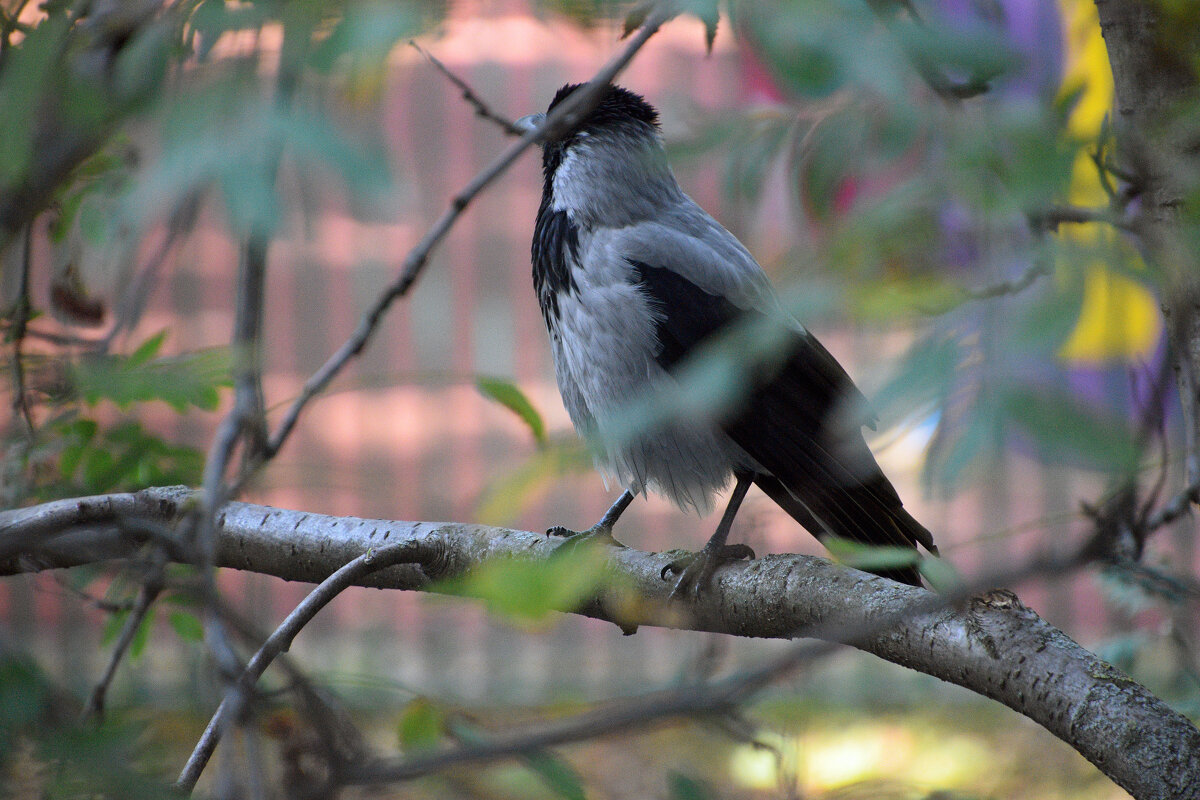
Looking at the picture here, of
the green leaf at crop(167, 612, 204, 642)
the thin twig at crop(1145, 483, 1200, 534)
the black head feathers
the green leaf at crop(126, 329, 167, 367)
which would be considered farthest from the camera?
the black head feathers

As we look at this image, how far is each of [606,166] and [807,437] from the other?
0.78 meters

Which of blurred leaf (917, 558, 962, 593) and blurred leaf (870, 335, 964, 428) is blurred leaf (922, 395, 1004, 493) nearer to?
blurred leaf (870, 335, 964, 428)

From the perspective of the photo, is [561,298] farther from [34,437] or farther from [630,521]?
[630,521]

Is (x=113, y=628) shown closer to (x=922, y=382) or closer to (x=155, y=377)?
(x=155, y=377)

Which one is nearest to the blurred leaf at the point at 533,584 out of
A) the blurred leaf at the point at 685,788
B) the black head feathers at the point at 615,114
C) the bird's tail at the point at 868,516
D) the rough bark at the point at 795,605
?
the rough bark at the point at 795,605

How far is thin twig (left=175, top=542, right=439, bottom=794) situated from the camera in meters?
0.68

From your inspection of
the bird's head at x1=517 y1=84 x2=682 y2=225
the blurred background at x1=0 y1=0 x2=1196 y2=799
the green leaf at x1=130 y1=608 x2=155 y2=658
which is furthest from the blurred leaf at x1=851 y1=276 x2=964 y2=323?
the green leaf at x1=130 y1=608 x2=155 y2=658

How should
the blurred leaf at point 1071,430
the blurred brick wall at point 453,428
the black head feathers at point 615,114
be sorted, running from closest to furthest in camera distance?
the blurred leaf at point 1071,430 < the black head feathers at point 615,114 < the blurred brick wall at point 453,428

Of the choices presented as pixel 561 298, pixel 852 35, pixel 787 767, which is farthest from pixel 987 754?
pixel 852 35

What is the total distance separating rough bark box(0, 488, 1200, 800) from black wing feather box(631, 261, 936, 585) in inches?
10.2

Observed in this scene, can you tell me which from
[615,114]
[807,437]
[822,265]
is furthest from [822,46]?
[615,114]

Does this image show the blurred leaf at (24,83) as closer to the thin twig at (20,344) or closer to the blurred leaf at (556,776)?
the blurred leaf at (556,776)

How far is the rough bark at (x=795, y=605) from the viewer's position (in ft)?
3.39

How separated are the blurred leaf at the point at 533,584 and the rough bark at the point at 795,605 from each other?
Result: 168 millimetres
